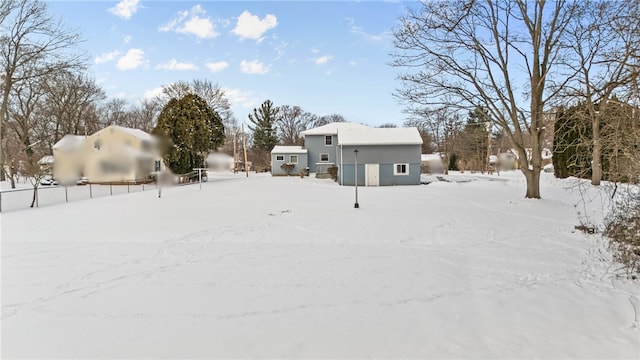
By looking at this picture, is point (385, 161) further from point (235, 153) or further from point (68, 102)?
point (235, 153)

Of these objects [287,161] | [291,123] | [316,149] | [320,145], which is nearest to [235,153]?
[291,123]

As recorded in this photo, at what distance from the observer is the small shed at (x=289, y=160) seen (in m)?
32.7

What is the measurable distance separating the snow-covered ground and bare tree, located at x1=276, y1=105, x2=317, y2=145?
4182 cm

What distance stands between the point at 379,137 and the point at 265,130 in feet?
78.7

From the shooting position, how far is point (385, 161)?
75.8ft

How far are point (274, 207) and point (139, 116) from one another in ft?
74.0

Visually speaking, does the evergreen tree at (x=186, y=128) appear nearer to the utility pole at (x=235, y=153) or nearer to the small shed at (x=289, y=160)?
the small shed at (x=289, y=160)

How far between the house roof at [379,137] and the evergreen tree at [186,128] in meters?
10.7

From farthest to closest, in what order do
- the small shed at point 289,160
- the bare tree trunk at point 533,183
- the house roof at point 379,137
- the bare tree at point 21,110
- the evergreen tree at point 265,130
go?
the evergreen tree at point 265,130
the small shed at point 289,160
the house roof at point 379,137
the bare tree at point 21,110
the bare tree trunk at point 533,183

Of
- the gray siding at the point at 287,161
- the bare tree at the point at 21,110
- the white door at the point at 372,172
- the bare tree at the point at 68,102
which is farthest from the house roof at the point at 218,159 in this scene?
the bare tree at the point at 21,110

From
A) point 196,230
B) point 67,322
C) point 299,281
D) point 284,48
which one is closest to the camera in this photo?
point 67,322

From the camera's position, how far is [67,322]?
3.91 m

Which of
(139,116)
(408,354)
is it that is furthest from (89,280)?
(139,116)

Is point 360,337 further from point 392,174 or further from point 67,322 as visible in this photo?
point 392,174
